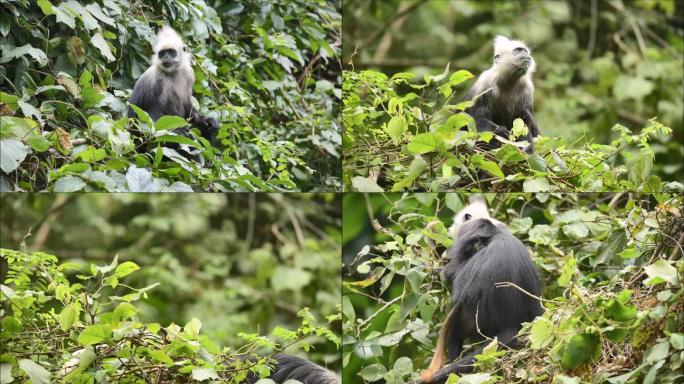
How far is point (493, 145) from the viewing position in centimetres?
400

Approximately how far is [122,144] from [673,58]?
7045 mm

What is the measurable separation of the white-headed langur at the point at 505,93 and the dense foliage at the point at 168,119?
76 cm

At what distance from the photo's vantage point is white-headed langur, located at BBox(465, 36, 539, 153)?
13.6 ft

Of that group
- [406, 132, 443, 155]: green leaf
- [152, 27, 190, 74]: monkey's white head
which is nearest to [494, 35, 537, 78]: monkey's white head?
[406, 132, 443, 155]: green leaf

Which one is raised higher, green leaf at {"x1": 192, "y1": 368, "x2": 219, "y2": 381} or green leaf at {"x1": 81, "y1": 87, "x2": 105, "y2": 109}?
green leaf at {"x1": 81, "y1": 87, "x2": 105, "y2": 109}

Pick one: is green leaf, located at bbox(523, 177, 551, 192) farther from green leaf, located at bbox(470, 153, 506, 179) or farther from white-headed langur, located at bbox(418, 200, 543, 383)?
white-headed langur, located at bbox(418, 200, 543, 383)

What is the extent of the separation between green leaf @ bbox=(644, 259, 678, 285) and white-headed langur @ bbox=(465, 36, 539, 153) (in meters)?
1.04

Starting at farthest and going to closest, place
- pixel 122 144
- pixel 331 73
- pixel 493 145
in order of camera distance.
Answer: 1. pixel 331 73
2. pixel 493 145
3. pixel 122 144

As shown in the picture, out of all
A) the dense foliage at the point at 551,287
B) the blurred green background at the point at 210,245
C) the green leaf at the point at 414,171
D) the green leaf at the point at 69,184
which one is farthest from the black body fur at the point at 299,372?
the blurred green background at the point at 210,245

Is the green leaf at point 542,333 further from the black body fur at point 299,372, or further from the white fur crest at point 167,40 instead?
the white fur crest at point 167,40

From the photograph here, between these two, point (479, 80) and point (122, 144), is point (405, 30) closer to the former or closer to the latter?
point (479, 80)

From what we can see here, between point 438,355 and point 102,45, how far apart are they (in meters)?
1.90

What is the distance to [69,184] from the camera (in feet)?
11.8

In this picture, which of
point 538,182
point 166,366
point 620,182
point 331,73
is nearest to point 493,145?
point 538,182
